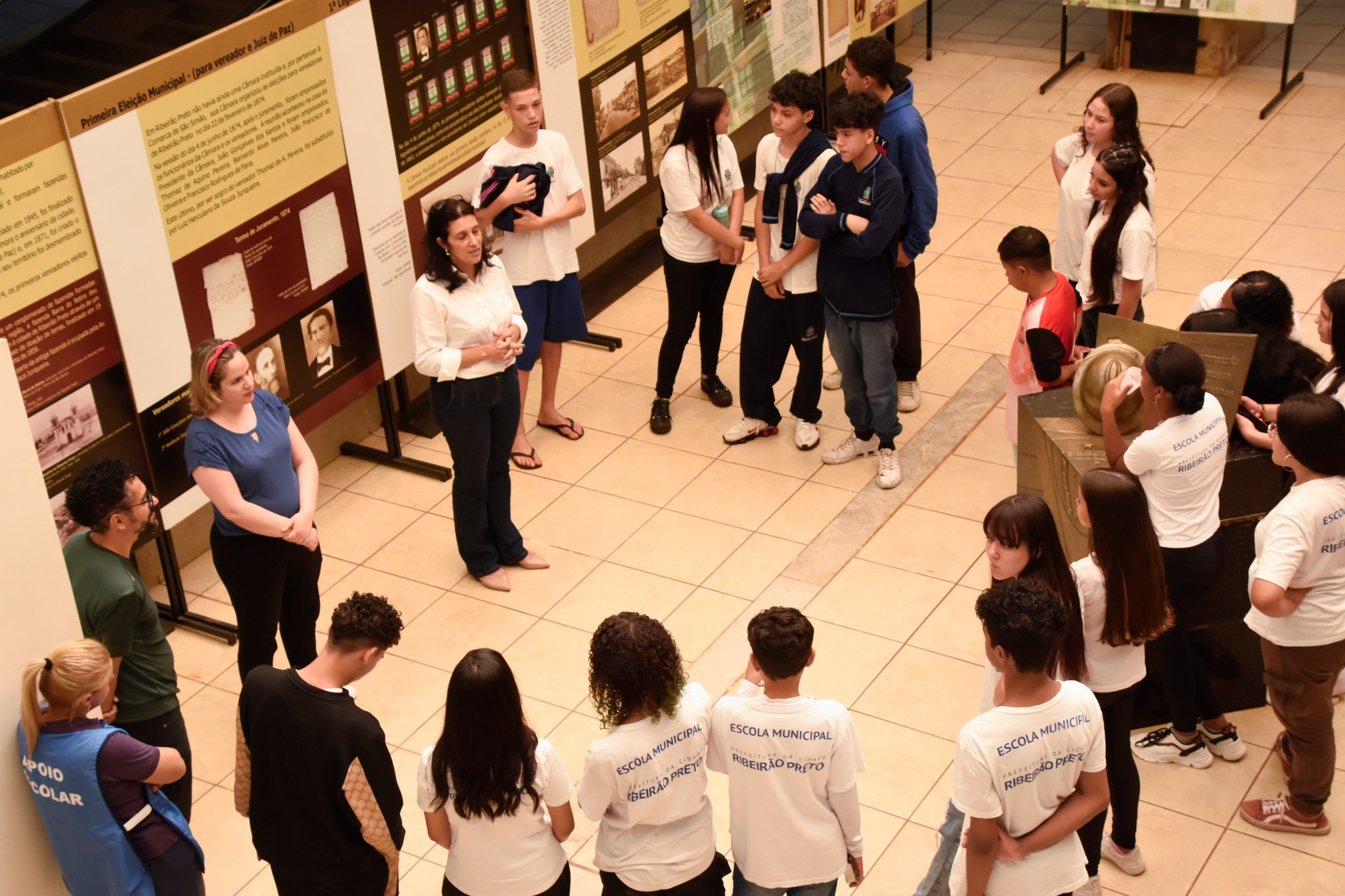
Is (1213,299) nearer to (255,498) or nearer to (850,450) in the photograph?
(850,450)

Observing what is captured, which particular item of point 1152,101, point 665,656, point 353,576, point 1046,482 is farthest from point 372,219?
point 1152,101

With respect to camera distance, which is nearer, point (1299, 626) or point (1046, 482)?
point (1299, 626)

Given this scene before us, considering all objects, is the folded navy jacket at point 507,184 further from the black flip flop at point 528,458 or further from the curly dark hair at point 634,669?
the curly dark hair at point 634,669

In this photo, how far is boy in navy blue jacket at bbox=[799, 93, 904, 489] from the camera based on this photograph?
562cm

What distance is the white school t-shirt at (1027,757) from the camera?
308cm

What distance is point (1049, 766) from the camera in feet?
10.2

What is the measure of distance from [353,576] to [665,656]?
118 inches

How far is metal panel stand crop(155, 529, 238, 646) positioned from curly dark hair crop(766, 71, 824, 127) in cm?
302

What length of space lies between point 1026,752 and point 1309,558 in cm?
131

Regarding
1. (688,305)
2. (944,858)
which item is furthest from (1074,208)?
(944,858)

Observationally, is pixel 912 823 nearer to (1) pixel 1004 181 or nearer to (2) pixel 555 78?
(2) pixel 555 78

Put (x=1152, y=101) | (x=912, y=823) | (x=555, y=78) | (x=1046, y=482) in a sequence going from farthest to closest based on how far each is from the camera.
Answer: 1. (x=1152, y=101)
2. (x=555, y=78)
3. (x=1046, y=482)
4. (x=912, y=823)

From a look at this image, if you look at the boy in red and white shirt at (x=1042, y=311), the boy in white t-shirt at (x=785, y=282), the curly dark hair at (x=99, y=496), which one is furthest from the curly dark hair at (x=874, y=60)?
the curly dark hair at (x=99, y=496)

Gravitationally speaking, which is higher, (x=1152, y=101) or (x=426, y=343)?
(x=426, y=343)
